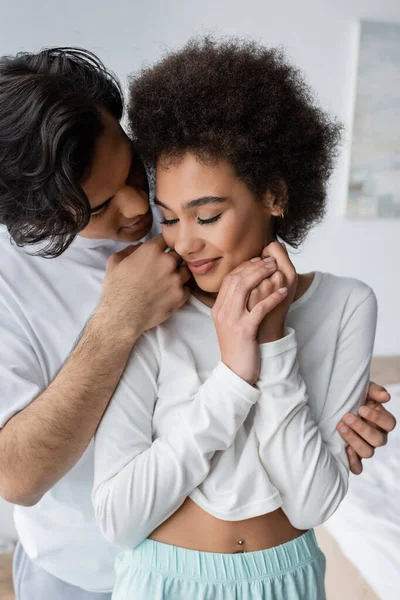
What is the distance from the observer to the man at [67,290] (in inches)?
43.8

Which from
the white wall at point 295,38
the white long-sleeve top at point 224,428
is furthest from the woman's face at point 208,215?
the white wall at point 295,38

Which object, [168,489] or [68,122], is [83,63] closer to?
[68,122]

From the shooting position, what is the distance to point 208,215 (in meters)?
1.09

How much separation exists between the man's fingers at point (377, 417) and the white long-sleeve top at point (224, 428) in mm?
20

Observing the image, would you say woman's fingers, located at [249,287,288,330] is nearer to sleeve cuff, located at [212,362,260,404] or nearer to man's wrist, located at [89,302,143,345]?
sleeve cuff, located at [212,362,260,404]

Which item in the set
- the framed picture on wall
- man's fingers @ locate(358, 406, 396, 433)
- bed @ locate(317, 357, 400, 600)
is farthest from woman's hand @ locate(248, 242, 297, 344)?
the framed picture on wall

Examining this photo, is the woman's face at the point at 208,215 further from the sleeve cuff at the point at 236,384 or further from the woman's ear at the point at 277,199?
the sleeve cuff at the point at 236,384

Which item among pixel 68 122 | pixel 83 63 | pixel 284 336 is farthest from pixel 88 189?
pixel 284 336

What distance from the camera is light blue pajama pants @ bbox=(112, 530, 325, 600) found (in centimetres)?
105

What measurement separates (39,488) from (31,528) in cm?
30

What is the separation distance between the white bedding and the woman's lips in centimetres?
109

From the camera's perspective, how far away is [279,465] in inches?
42.1

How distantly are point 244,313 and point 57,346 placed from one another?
0.41 meters

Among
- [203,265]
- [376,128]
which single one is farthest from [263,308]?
[376,128]
